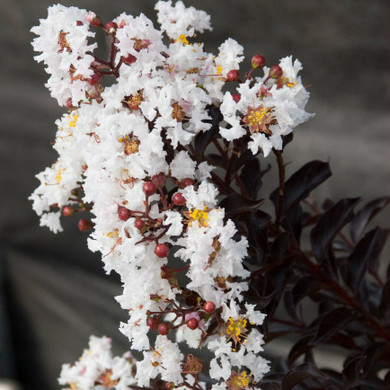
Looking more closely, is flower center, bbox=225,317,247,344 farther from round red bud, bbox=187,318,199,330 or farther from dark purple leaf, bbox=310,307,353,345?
dark purple leaf, bbox=310,307,353,345

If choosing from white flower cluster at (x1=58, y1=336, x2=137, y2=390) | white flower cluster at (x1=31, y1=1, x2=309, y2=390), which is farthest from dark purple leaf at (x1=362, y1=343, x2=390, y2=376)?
white flower cluster at (x1=58, y1=336, x2=137, y2=390)

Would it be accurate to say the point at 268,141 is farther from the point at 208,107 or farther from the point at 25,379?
the point at 25,379

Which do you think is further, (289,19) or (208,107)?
(289,19)

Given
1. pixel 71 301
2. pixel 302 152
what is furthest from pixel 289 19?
pixel 71 301

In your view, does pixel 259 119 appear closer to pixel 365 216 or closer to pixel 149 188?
pixel 149 188

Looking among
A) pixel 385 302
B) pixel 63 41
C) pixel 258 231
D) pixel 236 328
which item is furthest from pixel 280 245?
pixel 63 41

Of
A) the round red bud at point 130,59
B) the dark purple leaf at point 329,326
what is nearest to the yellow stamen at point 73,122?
the round red bud at point 130,59
